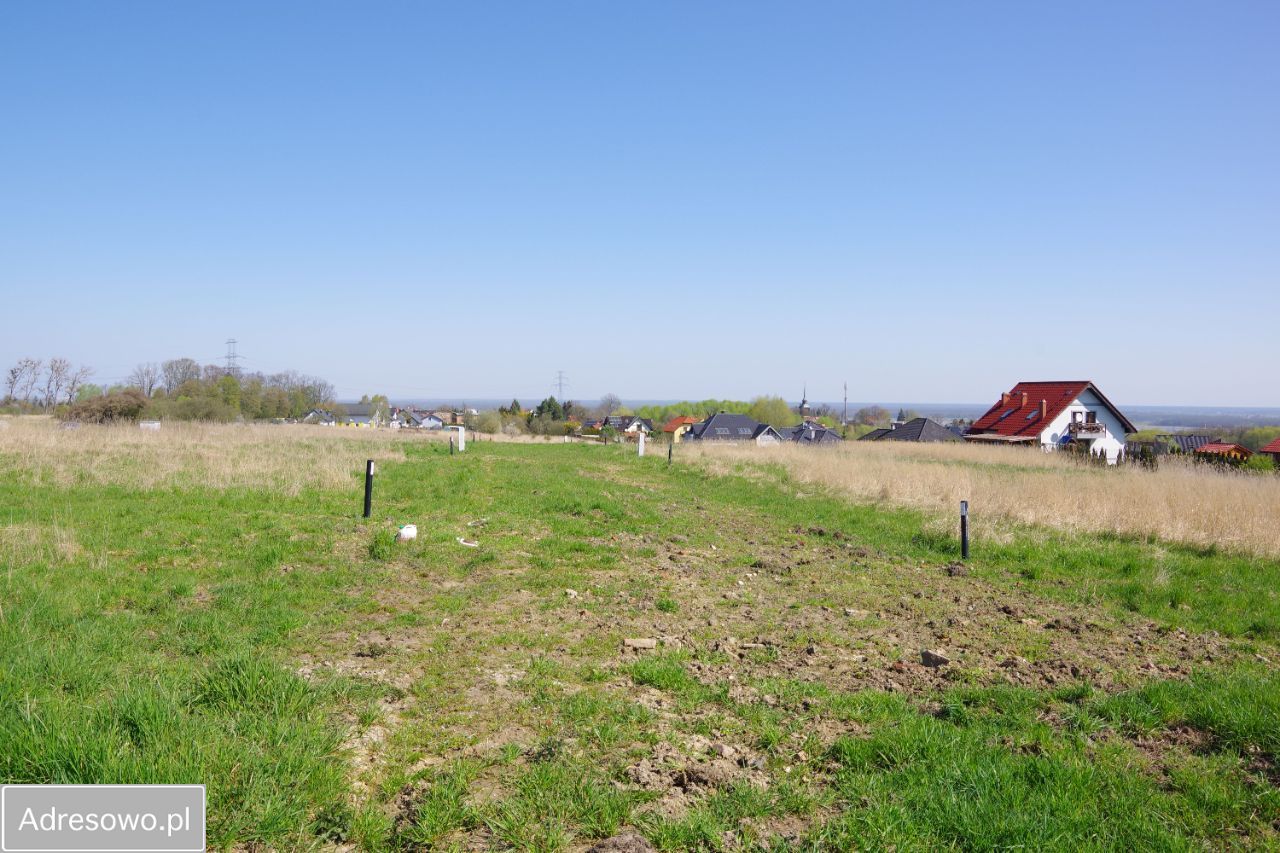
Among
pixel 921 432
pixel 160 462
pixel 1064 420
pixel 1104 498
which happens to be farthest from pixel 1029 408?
pixel 160 462

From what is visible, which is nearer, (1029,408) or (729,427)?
(1029,408)

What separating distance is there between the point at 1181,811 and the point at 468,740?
3.82m

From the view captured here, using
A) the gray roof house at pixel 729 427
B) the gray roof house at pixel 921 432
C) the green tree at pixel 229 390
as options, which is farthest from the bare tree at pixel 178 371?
the gray roof house at pixel 921 432

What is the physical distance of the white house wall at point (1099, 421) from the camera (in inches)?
1772

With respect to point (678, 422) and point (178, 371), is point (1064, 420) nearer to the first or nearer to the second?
point (678, 422)

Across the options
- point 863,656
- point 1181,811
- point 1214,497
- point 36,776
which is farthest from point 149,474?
point 1214,497

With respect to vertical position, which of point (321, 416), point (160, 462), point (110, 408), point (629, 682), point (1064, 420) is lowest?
point (629, 682)

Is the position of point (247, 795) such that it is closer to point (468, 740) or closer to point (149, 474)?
point (468, 740)

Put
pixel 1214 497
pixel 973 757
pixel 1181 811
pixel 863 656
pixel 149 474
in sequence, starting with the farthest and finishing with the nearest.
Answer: pixel 149 474 < pixel 1214 497 < pixel 863 656 < pixel 973 757 < pixel 1181 811

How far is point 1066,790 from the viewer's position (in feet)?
12.0

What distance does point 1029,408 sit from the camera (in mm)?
47531

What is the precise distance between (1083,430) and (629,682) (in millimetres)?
49706

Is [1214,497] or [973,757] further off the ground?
[1214,497]

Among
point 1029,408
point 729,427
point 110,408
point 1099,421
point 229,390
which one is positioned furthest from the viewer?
point 729,427
